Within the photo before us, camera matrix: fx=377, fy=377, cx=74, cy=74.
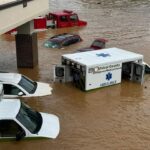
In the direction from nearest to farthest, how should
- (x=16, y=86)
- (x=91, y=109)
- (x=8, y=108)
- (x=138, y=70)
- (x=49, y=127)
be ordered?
(x=8, y=108)
(x=49, y=127)
(x=16, y=86)
(x=91, y=109)
(x=138, y=70)

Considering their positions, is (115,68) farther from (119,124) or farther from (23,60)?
(23,60)

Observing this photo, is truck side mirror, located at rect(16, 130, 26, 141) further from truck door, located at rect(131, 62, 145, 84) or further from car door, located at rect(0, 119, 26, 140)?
truck door, located at rect(131, 62, 145, 84)

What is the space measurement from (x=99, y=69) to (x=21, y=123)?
8.16 meters

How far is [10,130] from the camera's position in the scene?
1318 cm

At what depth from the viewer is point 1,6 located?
16.8m

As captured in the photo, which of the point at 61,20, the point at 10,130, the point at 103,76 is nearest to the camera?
the point at 10,130

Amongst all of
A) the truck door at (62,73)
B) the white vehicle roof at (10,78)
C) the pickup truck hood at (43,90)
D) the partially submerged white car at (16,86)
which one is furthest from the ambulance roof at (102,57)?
the white vehicle roof at (10,78)

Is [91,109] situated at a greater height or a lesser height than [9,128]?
lesser

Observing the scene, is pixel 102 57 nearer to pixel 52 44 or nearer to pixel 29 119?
pixel 29 119

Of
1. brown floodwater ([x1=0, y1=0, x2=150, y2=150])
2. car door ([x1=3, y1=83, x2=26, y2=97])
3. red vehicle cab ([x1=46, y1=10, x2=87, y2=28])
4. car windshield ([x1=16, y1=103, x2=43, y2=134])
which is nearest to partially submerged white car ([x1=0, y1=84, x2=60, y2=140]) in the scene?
car windshield ([x1=16, y1=103, x2=43, y2=134])

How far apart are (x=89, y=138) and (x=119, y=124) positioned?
2014mm

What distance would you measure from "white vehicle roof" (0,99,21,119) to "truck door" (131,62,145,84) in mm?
9621

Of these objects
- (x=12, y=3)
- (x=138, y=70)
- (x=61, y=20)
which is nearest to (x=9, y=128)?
(x=12, y=3)

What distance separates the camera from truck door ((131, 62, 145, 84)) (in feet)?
70.7
